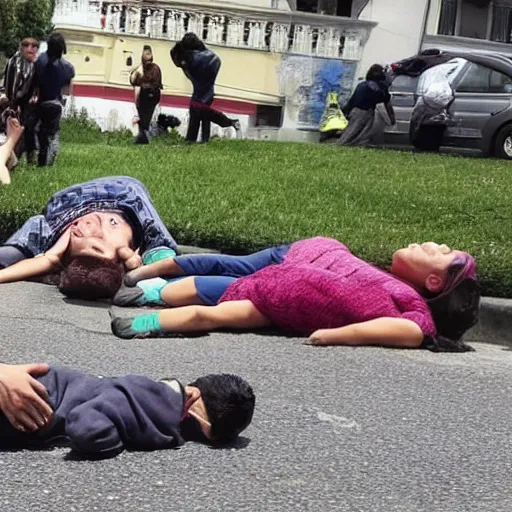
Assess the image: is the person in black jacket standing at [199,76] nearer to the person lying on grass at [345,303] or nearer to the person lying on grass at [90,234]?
the person lying on grass at [90,234]

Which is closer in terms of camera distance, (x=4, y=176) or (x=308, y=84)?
(x=4, y=176)

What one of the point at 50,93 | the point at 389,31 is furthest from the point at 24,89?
the point at 389,31

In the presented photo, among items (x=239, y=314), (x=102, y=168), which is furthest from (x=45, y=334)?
(x=102, y=168)

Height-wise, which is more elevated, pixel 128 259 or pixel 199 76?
pixel 199 76

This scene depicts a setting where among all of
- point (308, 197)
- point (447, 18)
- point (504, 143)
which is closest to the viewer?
point (308, 197)

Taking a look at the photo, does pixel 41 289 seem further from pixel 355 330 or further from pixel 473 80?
pixel 473 80

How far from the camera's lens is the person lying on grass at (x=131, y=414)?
12.9ft

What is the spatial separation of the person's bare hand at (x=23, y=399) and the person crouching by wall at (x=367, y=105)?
1468cm

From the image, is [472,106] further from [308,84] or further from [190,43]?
[308,84]

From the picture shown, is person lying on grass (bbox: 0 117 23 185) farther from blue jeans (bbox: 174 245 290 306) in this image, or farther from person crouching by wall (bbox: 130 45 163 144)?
person crouching by wall (bbox: 130 45 163 144)

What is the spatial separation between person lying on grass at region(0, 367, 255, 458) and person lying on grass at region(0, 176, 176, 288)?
282cm

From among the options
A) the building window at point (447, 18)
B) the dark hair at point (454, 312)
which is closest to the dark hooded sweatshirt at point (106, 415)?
the dark hair at point (454, 312)

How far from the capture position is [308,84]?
23781mm

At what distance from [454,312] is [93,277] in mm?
2113
